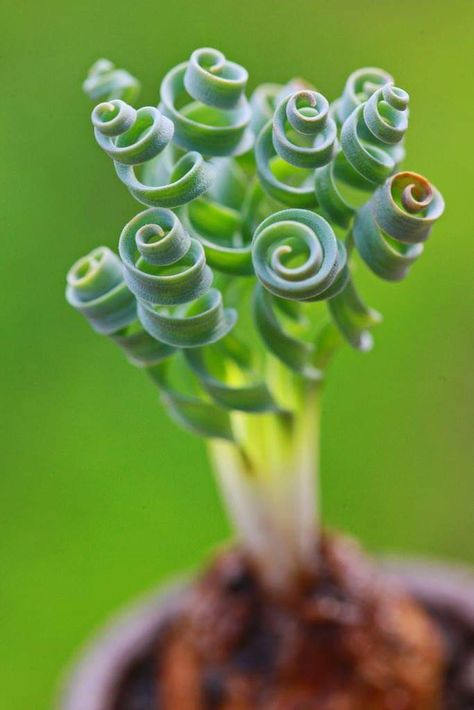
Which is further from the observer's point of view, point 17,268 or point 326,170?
point 17,268

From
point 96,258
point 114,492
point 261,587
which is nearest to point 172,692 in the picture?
point 261,587

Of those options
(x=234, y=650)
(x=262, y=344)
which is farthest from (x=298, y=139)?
(x=234, y=650)

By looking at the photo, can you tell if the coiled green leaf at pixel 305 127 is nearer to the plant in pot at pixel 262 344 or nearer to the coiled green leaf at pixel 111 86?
the plant in pot at pixel 262 344

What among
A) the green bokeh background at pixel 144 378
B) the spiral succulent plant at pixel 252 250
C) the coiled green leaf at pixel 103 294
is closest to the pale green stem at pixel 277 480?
the spiral succulent plant at pixel 252 250

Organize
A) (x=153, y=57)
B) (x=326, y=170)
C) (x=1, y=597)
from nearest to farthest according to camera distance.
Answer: (x=326, y=170) < (x=153, y=57) < (x=1, y=597)

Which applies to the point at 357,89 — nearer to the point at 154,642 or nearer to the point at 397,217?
the point at 397,217

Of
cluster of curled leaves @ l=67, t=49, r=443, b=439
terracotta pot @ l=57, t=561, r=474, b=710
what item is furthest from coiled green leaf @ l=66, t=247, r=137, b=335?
terracotta pot @ l=57, t=561, r=474, b=710

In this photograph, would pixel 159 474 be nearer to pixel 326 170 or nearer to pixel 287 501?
pixel 287 501
